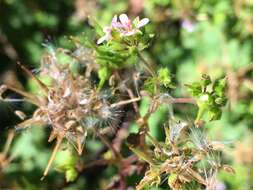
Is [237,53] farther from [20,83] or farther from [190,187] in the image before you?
[190,187]

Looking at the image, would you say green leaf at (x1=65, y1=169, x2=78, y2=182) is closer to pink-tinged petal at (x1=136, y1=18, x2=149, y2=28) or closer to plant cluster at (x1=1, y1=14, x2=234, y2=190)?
plant cluster at (x1=1, y1=14, x2=234, y2=190)

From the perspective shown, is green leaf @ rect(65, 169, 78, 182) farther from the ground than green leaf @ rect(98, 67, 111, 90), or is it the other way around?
green leaf @ rect(98, 67, 111, 90)

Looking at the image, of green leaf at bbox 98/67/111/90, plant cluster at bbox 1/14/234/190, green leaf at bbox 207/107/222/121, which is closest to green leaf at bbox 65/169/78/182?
plant cluster at bbox 1/14/234/190

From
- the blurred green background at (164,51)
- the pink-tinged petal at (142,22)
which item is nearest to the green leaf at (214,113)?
the pink-tinged petal at (142,22)

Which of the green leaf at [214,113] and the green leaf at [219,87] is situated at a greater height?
the green leaf at [219,87]

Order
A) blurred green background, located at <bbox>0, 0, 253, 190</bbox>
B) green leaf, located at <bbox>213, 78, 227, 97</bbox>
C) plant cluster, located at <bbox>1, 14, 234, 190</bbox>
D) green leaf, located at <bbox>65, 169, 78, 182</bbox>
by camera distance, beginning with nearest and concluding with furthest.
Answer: plant cluster, located at <bbox>1, 14, 234, 190</bbox>, green leaf, located at <bbox>213, 78, 227, 97</bbox>, green leaf, located at <bbox>65, 169, 78, 182</bbox>, blurred green background, located at <bbox>0, 0, 253, 190</bbox>

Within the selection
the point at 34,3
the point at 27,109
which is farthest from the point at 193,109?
the point at 34,3

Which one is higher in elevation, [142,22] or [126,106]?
[142,22]

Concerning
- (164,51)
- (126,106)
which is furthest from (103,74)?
(164,51)

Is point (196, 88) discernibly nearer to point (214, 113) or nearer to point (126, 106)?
point (214, 113)

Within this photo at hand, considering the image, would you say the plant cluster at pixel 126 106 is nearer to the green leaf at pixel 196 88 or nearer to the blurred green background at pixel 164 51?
the green leaf at pixel 196 88
